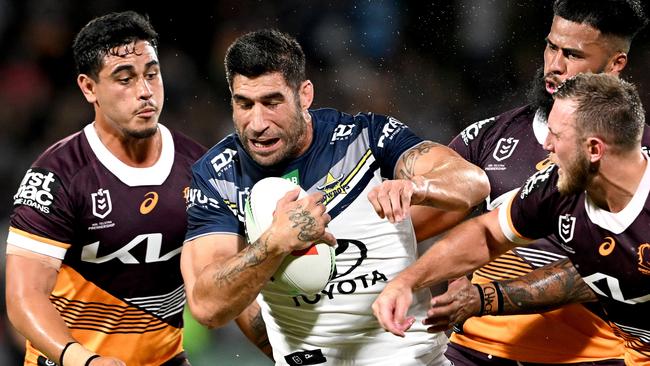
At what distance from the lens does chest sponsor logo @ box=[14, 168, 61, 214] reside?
4484 mm

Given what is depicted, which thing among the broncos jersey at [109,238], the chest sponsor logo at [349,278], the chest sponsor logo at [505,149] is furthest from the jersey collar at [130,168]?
the chest sponsor logo at [505,149]

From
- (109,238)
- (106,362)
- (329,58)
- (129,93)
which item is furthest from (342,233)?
(329,58)

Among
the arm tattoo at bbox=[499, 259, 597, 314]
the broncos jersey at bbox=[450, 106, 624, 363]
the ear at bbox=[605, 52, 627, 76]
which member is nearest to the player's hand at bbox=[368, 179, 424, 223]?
the arm tattoo at bbox=[499, 259, 597, 314]

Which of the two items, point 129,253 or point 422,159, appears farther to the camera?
point 129,253

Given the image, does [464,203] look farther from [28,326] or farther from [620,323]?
[28,326]

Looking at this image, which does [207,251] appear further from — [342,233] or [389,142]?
[389,142]

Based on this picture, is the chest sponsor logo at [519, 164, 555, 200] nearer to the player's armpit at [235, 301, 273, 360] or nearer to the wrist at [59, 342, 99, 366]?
the player's armpit at [235, 301, 273, 360]

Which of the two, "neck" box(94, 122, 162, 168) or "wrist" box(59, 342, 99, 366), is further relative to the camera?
"neck" box(94, 122, 162, 168)

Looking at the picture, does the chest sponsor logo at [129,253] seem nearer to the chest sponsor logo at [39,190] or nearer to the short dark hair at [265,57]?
the chest sponsor logo at [39,190]

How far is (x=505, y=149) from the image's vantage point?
467 cm

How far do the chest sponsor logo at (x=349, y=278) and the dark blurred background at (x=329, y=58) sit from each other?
14.9 ft

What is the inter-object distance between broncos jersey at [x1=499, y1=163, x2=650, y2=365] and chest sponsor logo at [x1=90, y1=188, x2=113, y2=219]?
171 cm

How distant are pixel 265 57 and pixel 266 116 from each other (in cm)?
23

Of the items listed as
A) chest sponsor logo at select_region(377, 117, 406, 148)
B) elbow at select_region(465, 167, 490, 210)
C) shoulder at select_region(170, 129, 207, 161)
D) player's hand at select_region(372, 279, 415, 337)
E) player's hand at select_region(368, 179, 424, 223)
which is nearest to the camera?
player's hand at select_region(368, 179, 424, 223)
